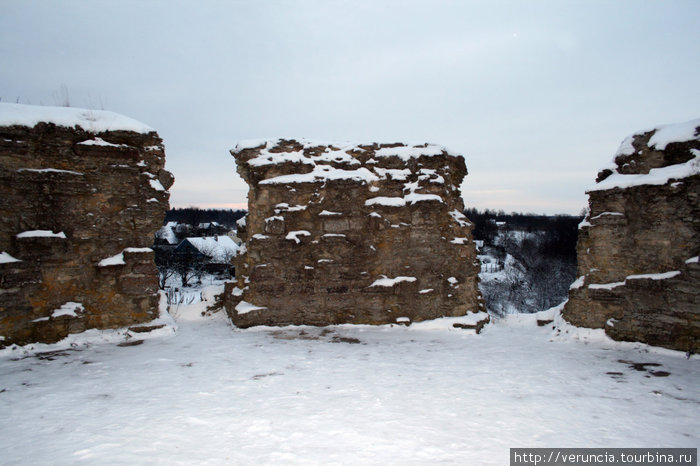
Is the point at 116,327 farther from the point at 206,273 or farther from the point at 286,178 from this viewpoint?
the point at 206,273

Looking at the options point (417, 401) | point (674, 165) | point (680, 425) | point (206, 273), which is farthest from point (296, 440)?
point (206, 273)

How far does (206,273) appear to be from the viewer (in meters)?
34.2

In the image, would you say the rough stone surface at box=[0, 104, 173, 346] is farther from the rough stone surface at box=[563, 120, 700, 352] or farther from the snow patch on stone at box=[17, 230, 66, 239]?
the rough stone surface at box=[563, 120, 700, 352]

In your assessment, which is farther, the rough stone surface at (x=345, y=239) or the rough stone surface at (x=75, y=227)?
the rough stone surface at (x=345, y=239)

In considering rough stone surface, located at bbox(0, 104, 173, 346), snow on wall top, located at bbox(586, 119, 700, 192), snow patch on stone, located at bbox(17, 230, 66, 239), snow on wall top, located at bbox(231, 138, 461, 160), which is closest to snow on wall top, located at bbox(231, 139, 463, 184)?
snow on wall top, located at bbox(231, 138, 461, 160)

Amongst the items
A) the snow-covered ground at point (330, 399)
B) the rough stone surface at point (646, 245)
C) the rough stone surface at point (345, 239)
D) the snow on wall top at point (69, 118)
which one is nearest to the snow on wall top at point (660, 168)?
the rough stone surface at point (646, 245)

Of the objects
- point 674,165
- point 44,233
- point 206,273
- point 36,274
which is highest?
point 674,165

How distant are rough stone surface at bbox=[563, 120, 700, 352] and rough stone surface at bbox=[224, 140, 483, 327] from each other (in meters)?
2.80

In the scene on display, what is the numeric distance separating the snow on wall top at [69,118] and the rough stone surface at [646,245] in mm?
9893

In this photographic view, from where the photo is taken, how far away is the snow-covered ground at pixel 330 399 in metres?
3.81

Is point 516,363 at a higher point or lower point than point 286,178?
lower

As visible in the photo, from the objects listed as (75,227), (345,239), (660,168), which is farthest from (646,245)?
(75,227)

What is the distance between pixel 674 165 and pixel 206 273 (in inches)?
1304

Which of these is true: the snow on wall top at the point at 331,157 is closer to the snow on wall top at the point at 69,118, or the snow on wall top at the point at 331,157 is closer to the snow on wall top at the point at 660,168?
the snow on wall top at the point at 69,118
